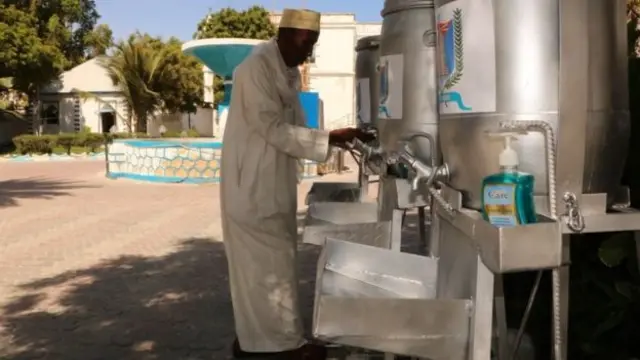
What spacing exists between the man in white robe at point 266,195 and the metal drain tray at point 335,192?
0.67 metres

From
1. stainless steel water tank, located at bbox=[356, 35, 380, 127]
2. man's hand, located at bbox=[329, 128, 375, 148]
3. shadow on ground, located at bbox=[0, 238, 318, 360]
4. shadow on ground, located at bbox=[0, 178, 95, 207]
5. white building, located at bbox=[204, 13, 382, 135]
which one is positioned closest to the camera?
man's hand, located at bbox=[329, 128, 375, 148]

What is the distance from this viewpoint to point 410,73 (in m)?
2.66

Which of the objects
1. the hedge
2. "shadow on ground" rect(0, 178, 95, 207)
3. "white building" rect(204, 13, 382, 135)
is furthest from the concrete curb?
"white building" rect(204, 13, 382, 135)

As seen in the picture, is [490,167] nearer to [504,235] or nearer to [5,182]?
[504,235]

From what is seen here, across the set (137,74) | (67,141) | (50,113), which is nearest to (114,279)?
(67,141)

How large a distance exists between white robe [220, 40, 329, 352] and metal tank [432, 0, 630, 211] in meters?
1.51

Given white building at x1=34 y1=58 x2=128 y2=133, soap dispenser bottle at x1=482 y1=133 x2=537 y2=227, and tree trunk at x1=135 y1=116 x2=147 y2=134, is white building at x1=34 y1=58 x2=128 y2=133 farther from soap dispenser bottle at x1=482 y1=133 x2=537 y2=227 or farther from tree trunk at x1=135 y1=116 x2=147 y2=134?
soap dispenser bottle at x1=482 y1=133 x2=537 y2=227

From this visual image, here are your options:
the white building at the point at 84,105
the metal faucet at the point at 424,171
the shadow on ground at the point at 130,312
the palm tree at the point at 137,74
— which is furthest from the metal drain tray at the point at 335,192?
the white building at the point at 84,105

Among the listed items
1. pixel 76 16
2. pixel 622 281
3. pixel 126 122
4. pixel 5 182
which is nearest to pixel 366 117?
pixel 622 281

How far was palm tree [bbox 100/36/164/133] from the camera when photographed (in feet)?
92.8

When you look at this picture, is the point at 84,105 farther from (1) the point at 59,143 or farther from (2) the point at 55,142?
(2) the point at 55,142

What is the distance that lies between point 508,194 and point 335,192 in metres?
2.63

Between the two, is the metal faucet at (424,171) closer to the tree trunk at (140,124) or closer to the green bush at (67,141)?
the green bush at (67,141)

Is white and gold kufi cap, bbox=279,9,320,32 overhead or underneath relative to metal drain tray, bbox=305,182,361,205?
overhead
